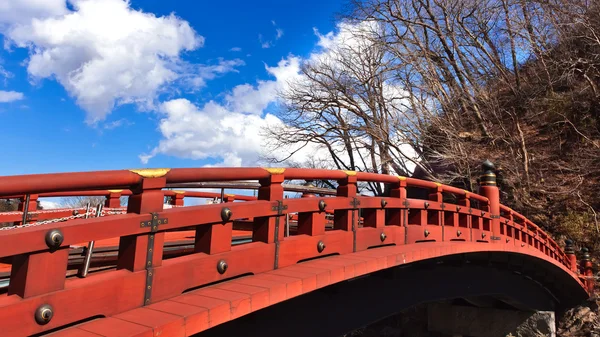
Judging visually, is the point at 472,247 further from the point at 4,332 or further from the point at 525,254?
the point at 4,332

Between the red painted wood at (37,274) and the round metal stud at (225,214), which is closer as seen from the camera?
the red painted wood at (37,274)

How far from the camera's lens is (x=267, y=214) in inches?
136

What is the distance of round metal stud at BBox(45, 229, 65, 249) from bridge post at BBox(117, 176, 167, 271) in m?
0.48

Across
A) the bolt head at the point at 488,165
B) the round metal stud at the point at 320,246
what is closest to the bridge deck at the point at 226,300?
the round metal stud at the point at 320,246

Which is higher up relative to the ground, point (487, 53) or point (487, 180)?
point (487, 53)

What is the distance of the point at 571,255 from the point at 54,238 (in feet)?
46.3

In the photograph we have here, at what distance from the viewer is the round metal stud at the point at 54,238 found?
6.91 ft

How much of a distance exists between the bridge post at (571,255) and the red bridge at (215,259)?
7.69m

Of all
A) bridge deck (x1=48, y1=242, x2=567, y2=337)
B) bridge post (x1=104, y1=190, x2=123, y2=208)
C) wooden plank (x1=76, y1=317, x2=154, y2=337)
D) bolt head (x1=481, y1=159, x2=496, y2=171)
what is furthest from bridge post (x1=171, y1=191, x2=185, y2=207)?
bolt head (x1=481, y1=159, x2=496, y2=171)

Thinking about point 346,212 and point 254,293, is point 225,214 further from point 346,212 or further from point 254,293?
point 346,212

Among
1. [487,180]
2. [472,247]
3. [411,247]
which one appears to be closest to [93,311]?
[411,247]

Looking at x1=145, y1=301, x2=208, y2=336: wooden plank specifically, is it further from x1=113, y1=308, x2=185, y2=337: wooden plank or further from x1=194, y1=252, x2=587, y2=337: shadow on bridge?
x1=194, y1=252, x2=587, y2=337: shadow on bridge

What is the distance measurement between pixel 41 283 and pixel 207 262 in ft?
3.64

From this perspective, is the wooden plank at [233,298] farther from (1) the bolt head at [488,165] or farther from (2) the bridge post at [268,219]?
(1) the bolt head at [488,165]
